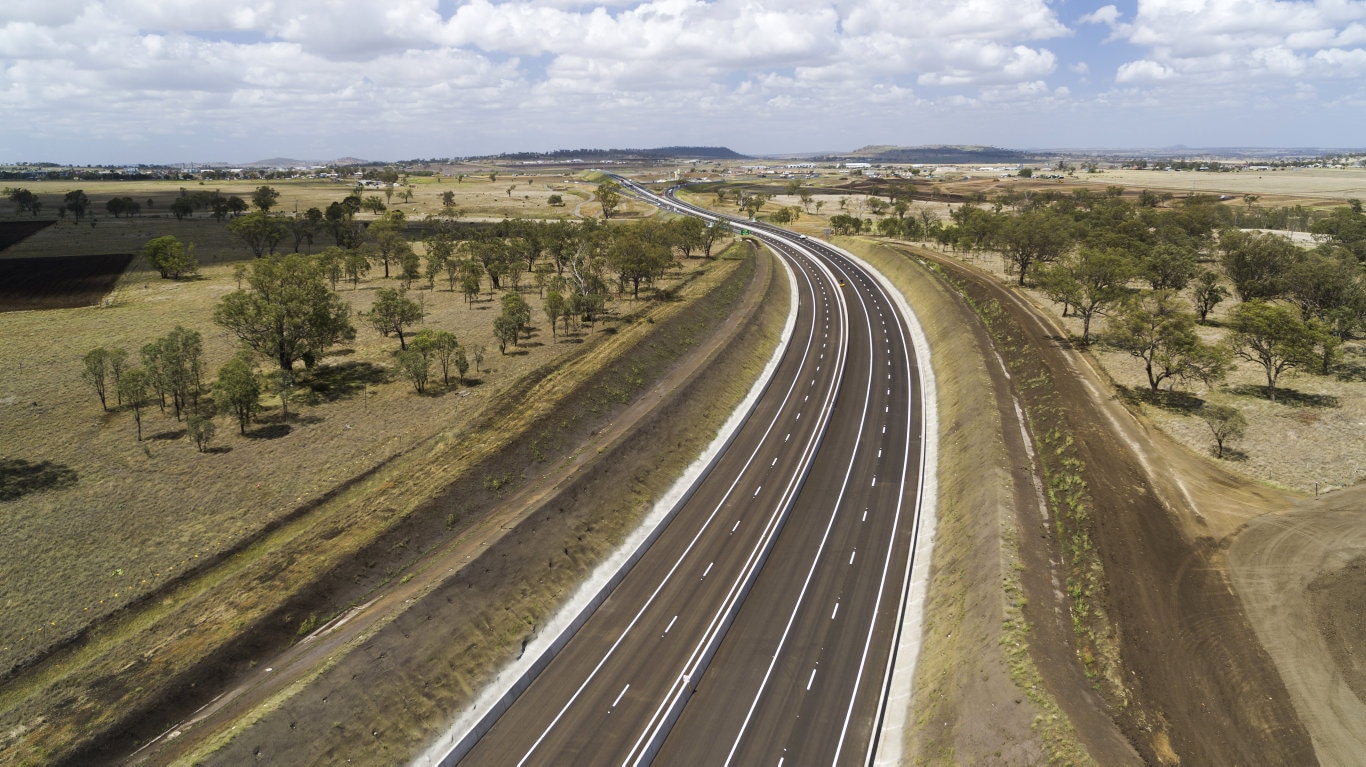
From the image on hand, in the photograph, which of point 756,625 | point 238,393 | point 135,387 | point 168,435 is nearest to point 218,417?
point 168,435

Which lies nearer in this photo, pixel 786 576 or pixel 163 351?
pixel 786 576

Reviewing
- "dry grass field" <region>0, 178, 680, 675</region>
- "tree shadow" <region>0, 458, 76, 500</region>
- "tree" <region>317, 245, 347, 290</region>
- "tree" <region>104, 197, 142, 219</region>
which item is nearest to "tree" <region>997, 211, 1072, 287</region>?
"dry grass field" <region>0, 178, 680, 675</region>

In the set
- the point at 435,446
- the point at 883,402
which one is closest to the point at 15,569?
the point at 435,446

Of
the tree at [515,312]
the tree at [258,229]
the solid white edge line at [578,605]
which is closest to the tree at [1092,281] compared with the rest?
the solid white edge line at [578,605]

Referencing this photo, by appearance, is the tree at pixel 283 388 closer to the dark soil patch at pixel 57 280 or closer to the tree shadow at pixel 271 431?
the tree shadow at pixel 271 431

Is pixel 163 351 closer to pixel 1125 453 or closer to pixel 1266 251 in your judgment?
pixel 1125 453

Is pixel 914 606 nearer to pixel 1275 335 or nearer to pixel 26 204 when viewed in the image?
pixel 1275 335

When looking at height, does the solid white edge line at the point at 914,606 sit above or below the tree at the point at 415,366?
below
